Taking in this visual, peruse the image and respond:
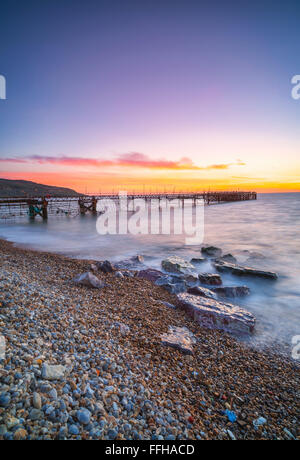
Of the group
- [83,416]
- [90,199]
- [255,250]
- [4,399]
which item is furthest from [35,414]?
[90,199]

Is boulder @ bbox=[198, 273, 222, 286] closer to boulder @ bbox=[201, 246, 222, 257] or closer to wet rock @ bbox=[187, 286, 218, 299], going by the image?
wet rock @ bbox=[187, 286, 218, 299]

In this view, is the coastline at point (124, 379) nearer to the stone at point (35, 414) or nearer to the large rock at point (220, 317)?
the stone at point (35, 414)

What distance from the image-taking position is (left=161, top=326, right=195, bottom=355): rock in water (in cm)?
389

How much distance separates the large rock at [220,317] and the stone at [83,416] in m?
3.22

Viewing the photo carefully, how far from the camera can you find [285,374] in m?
3.79

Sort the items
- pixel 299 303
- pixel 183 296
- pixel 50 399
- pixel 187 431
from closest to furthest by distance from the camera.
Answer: pixel 50 399, pixel 187 431, pixel 183 296, pixel 299 303

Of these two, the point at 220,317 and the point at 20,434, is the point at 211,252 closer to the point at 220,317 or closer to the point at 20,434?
the point at 220,317

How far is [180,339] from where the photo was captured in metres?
4.12

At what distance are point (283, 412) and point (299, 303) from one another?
5.13m

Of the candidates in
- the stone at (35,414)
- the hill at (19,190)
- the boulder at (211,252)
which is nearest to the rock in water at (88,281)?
the stone at (35,414)

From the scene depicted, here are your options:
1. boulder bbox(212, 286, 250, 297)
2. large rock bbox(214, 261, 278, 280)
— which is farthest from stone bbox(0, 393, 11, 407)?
large rock bbox(214, 261, 278, 280)

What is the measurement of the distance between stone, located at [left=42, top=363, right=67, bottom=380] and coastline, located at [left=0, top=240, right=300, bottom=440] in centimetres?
4
